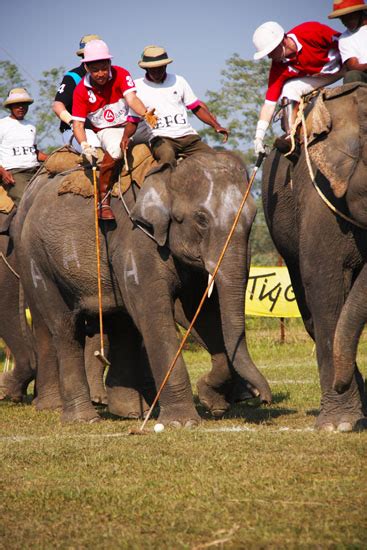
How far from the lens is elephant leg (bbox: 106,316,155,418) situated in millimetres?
13430

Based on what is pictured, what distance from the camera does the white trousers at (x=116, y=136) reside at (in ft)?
41.3

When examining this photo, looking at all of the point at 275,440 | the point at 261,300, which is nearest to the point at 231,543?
the point at 275,440

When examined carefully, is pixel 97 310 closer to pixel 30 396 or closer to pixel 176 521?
pixel 30 396

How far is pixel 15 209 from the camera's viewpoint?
1569 cm

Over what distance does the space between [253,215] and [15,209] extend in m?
5.22

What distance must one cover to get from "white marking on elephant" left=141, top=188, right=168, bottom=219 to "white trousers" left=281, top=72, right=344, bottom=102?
4.95ft

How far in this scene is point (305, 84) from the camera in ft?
36.9

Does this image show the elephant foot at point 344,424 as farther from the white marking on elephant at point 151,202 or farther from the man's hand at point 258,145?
the white marking on elephant at point 151,202

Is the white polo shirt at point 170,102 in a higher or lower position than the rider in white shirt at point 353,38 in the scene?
lower

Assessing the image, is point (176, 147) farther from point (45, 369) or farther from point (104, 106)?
point (45, 369)

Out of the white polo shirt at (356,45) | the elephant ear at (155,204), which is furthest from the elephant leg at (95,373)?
the white polo shirt at (356,45)

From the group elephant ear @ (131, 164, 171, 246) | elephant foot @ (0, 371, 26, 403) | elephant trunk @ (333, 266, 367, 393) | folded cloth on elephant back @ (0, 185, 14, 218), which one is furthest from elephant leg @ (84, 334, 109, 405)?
elephant trunk @ (333, 266, 367, 393)

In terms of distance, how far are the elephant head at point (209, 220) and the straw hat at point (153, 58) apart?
3.95ft

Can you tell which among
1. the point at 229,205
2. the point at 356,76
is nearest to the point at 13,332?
the point at 229,205
